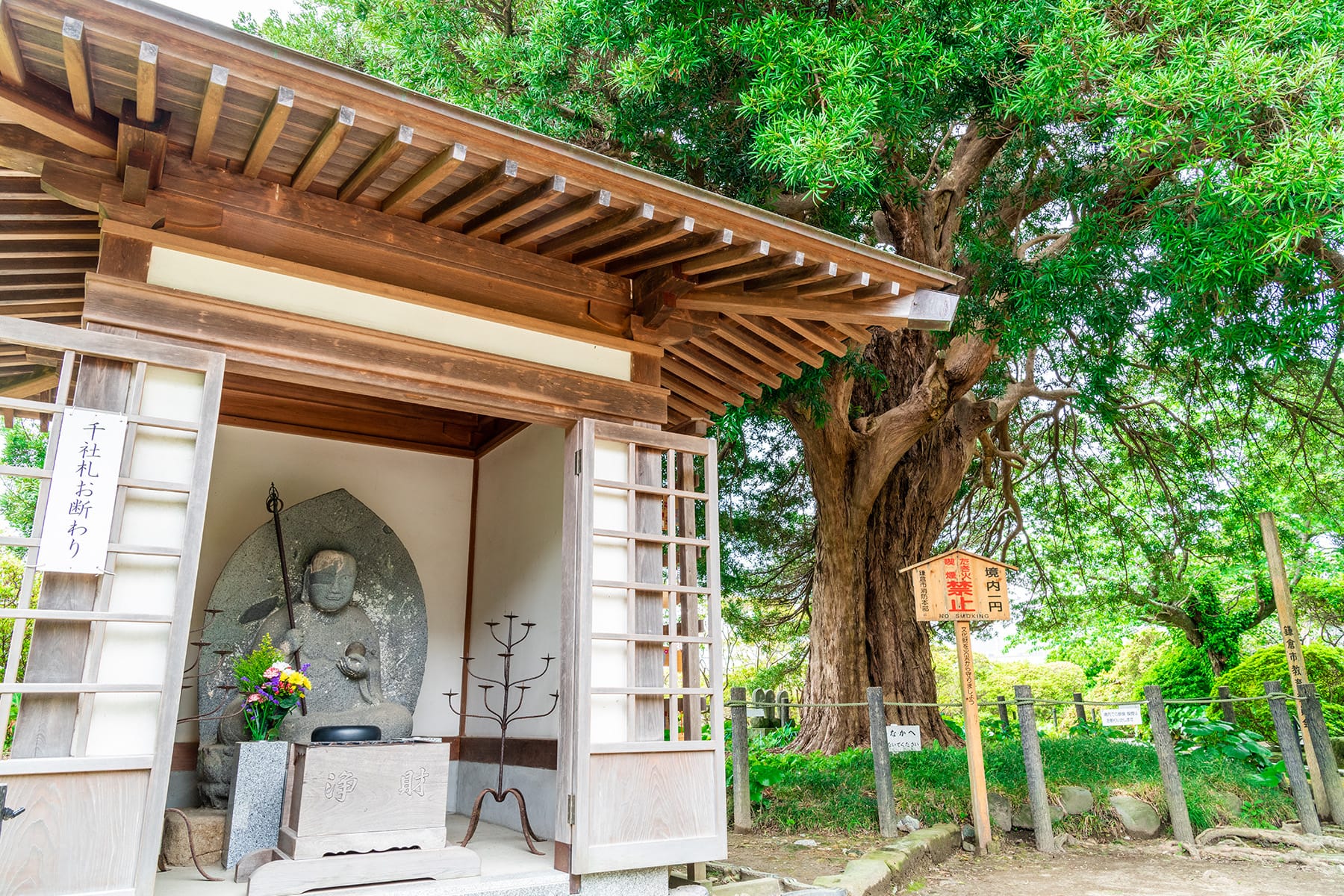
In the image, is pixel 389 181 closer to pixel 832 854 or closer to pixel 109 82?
pixel 109 82

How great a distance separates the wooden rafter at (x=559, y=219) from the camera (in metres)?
3.47

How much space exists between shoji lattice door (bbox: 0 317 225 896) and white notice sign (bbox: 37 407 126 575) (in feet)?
0.05

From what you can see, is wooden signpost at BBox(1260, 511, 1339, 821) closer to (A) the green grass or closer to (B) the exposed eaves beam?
(A) the green grass

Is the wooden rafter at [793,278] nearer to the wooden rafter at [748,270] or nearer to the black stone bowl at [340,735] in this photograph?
the wooden rafter at [748,270]

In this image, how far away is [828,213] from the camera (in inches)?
277

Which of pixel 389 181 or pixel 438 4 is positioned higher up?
pixel 438 4

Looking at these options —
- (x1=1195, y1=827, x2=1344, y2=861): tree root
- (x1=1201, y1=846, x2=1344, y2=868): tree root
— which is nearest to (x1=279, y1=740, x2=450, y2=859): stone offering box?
(x1=1201, y1=846, x2=1344, y2=868): tree root

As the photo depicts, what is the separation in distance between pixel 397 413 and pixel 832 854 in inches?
168

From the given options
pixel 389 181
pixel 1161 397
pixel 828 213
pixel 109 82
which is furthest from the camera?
pixel 1161 397

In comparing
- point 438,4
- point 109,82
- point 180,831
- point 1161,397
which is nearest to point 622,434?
point 109,82

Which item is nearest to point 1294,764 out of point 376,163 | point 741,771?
point 741,771

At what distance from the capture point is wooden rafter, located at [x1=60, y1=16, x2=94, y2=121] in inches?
97.5

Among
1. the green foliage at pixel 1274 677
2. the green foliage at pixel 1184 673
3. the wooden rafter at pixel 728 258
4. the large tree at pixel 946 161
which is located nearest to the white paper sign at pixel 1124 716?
the large tree at pixel 946 161

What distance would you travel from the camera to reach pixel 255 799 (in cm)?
400
